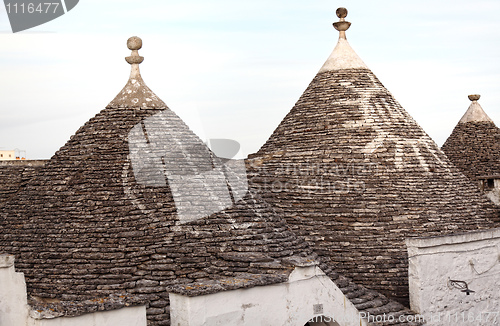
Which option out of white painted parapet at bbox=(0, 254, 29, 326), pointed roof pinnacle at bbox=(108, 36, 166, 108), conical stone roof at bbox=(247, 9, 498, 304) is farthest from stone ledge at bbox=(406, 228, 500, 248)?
white painted parapet at bbox=(0, 254, 29, 326)

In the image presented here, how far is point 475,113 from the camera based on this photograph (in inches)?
761

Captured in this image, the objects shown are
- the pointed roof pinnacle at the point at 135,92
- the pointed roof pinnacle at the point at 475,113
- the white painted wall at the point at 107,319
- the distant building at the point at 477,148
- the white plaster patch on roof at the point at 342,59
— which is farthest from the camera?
the pointed roof pinnacle at the point at 475,113

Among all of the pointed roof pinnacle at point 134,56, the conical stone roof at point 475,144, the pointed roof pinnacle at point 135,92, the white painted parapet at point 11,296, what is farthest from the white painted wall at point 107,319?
the conical stone roof at point 475,144

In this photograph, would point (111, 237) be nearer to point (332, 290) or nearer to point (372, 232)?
point (332, 290)

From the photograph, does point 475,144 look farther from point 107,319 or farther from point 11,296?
point 11,296

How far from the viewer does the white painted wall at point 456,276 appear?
1164 cm

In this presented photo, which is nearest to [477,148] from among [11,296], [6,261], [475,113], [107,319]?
[475,113]

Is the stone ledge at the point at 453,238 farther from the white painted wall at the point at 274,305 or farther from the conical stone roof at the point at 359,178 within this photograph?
the white painted wall at the point at 274,305

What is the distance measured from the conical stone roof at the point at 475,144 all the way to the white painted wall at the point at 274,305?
8.61m

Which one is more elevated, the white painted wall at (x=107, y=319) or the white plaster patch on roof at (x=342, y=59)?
the white plaster patch on roof at (x=342, y=59)

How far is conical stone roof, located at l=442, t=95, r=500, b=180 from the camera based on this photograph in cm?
1827

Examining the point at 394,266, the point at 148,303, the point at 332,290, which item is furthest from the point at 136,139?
the point at 394,266

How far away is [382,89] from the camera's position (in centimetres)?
1497

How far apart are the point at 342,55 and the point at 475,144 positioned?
5361 millimetres
